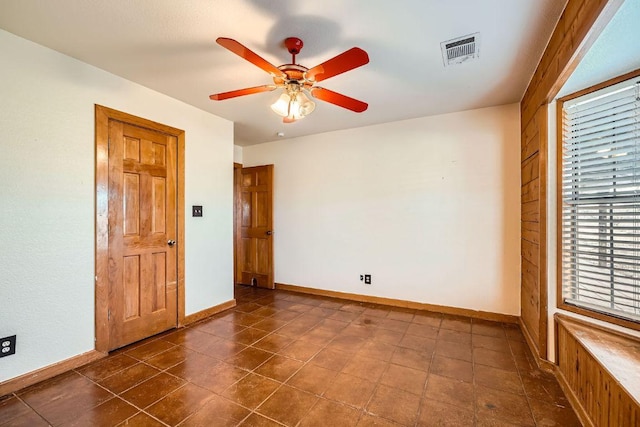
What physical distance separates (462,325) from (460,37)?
281 cm

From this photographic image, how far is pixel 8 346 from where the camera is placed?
1.93 m

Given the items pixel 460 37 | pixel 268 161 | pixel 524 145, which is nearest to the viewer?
pixel 460 37

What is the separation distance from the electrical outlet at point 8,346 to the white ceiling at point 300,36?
2126mm

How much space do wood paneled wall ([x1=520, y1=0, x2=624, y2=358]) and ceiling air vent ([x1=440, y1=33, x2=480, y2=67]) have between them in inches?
18.1

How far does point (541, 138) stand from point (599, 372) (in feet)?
5.36

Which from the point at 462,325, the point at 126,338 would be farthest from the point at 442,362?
the point at 126,338

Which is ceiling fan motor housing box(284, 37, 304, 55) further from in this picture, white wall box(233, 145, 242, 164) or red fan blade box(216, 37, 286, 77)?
white wall box(233, 145, 242, 164)

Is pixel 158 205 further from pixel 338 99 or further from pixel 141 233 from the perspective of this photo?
pixel 338 99

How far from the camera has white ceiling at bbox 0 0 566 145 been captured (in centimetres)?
168

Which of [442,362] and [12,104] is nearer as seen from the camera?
[12,104]

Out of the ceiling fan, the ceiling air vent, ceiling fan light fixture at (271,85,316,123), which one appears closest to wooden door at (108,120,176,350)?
the ceiling fan

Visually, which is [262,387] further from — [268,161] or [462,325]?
[268,161]

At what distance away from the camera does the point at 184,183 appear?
316 centimetres

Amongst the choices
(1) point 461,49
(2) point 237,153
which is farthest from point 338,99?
(2) point 237,153
